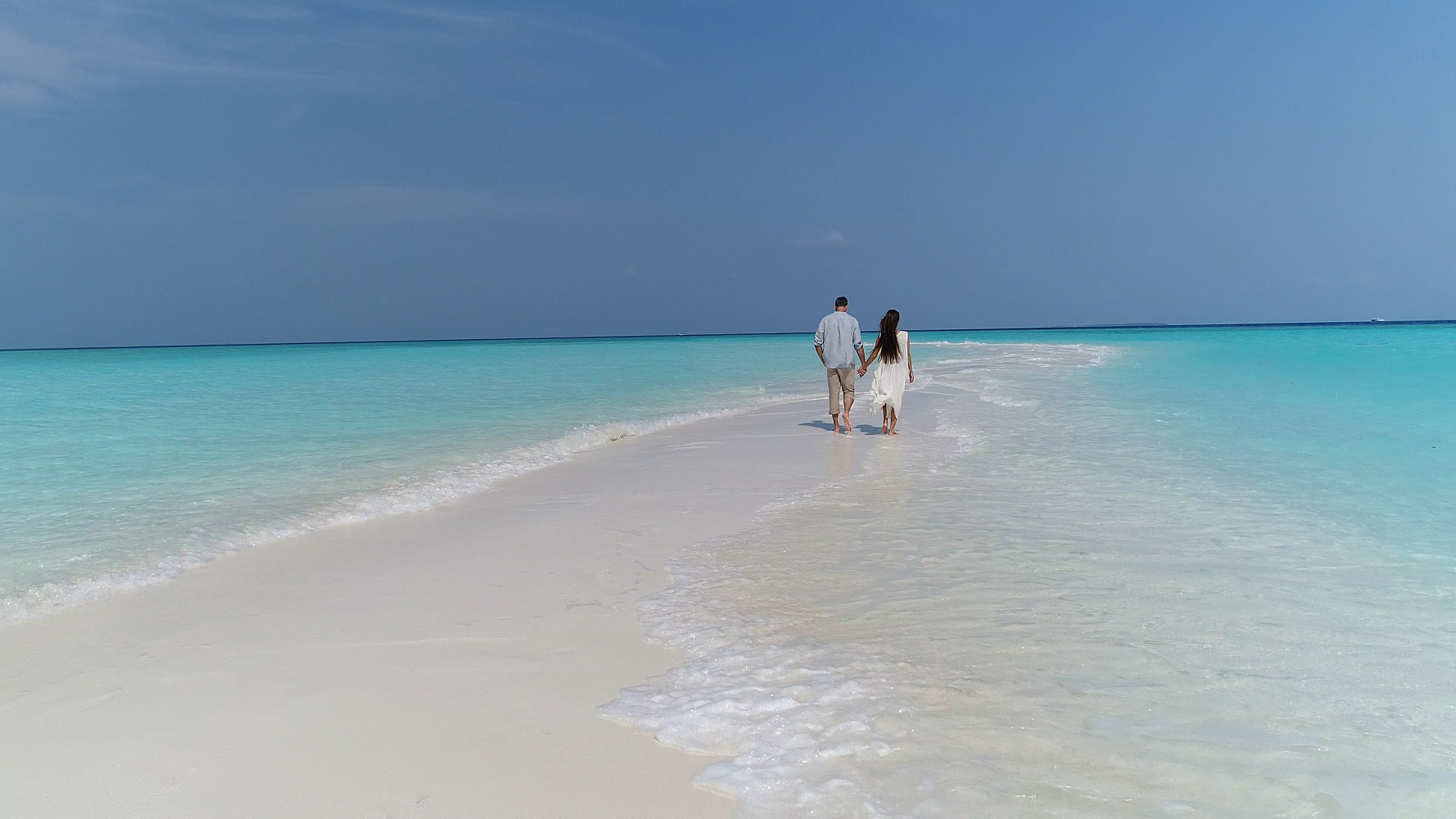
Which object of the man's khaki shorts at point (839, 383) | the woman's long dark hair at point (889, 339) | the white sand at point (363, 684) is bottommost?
the white sand at point (363, 684)

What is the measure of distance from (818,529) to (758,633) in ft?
6.93

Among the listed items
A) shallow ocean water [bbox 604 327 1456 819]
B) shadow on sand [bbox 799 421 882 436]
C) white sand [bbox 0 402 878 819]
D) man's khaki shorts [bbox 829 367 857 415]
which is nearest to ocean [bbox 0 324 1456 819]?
shallow ocean water [bbox 604 327 1456 819]

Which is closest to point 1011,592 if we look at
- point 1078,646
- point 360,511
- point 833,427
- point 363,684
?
point 1078,646

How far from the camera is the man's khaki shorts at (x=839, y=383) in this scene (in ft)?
38.7

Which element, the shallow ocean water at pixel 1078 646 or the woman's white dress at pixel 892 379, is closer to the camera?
the shallow ocean water at pixel 1078 646

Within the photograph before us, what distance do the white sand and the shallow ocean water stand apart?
28cm

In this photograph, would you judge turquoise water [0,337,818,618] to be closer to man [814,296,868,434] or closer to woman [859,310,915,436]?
man [814,296,868,434]

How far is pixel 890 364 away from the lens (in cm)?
1130

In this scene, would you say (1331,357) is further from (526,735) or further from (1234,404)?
(526,735)

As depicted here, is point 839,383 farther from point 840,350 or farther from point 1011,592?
point 1011,592

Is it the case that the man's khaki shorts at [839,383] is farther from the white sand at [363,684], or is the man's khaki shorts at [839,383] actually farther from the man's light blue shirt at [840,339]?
the white sand at [363,684]

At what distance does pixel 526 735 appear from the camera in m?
2.98

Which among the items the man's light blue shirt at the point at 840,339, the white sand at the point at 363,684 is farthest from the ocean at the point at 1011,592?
the man's light blue shirt at the point at 840,339

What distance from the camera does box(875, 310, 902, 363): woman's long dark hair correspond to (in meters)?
11.3
